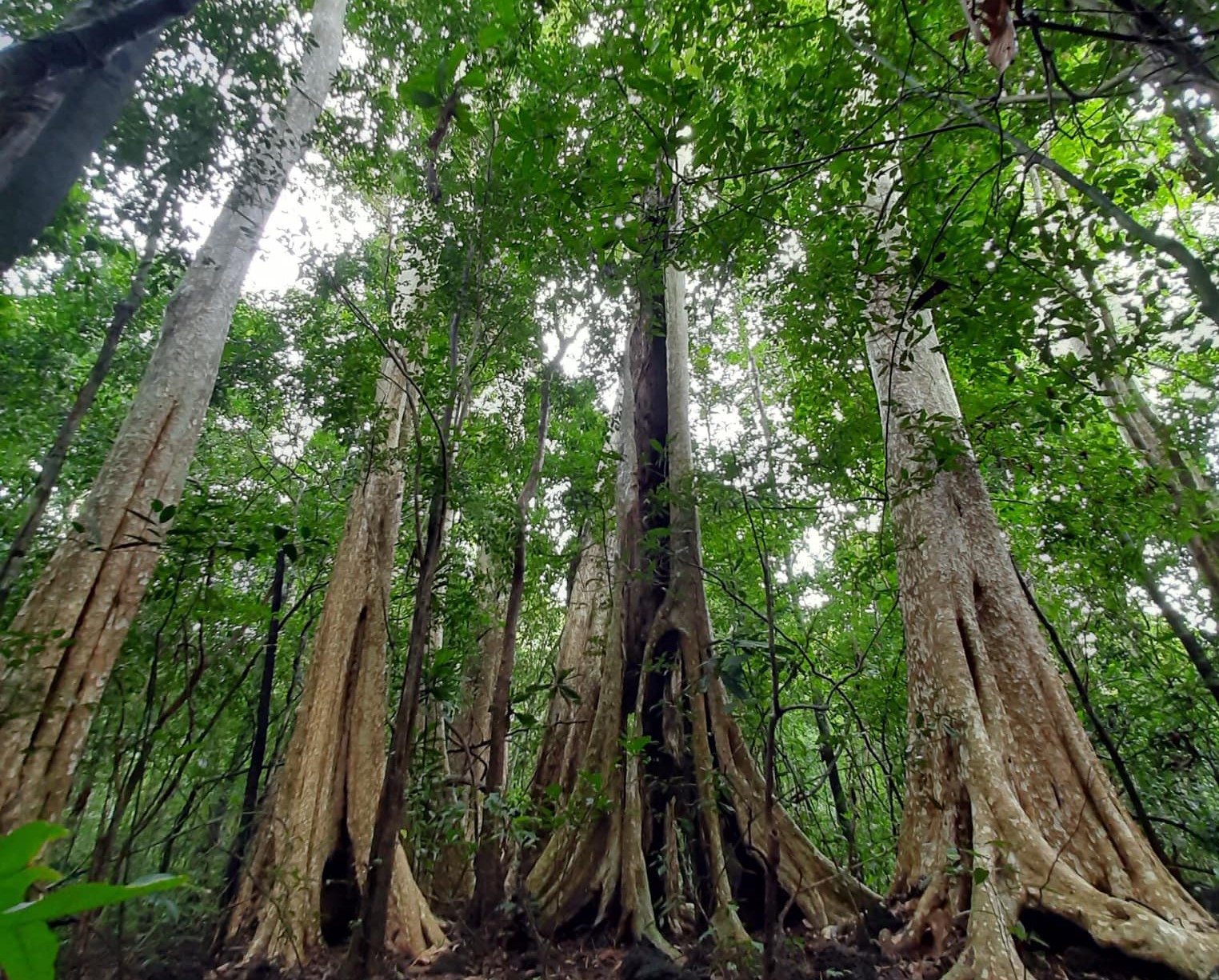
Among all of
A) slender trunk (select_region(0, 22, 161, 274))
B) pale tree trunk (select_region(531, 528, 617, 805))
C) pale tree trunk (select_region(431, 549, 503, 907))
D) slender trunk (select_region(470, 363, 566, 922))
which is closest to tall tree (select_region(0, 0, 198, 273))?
slender trunk (select_region(0, 22, 161, 274))

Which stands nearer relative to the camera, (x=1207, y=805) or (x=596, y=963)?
(x=596, y=963)

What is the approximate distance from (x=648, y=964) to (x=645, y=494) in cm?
311

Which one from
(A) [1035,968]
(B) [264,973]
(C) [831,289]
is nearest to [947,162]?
(C) [831,289]

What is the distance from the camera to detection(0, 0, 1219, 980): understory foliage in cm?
268

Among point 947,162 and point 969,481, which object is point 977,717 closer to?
point 969,481

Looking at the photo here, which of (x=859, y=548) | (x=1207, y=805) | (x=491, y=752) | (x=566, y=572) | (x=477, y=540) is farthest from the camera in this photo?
(x=859, y=548)

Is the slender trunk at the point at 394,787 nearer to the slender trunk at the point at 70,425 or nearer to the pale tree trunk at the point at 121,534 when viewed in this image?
the pale tree trunk at the point at 121,534

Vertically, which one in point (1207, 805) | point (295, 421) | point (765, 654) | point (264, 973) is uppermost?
point (295, 421)

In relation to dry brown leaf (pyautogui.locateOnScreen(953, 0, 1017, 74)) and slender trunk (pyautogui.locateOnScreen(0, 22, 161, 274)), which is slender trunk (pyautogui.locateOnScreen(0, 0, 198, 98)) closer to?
slender trunk (pyautogui.locateOnScreen(0, 22, 161, 274))

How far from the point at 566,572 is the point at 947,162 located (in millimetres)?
4760

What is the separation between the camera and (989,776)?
10.3 ft

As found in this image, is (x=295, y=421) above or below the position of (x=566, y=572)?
above

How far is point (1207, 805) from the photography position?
4.74m

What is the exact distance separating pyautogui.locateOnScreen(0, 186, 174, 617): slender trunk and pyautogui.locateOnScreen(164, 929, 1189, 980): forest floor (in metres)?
2.04
